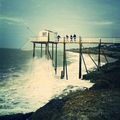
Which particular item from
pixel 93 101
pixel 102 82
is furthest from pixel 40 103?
pixel 93 101

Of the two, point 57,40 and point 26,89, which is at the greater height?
point 57,40

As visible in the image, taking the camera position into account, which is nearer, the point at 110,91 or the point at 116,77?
the point at 110,91

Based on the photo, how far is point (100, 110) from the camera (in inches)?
709

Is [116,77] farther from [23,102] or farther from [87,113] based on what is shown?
[87,113]

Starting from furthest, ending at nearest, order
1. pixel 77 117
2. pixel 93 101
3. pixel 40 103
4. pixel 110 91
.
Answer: pixel 40 103 < pixel 110 91 < pixel 93 101 < pixel 77 117

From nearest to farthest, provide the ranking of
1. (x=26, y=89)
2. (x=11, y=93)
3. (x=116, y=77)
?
(x=116, y=77)
(x=11, y=93)
(x=26, y=89)

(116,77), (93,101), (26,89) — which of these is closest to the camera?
(93,101)

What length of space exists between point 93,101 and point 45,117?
→ 3.64m

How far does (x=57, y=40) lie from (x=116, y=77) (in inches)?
403

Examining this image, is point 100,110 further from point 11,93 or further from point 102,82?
point 11,93

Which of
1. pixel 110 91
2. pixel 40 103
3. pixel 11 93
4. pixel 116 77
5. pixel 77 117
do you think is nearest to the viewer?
pixel 77 117

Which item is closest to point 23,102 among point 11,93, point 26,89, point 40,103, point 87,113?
point 40,103

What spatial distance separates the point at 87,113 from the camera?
17500 mm

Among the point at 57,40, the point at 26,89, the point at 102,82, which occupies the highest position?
the point at 57,40
